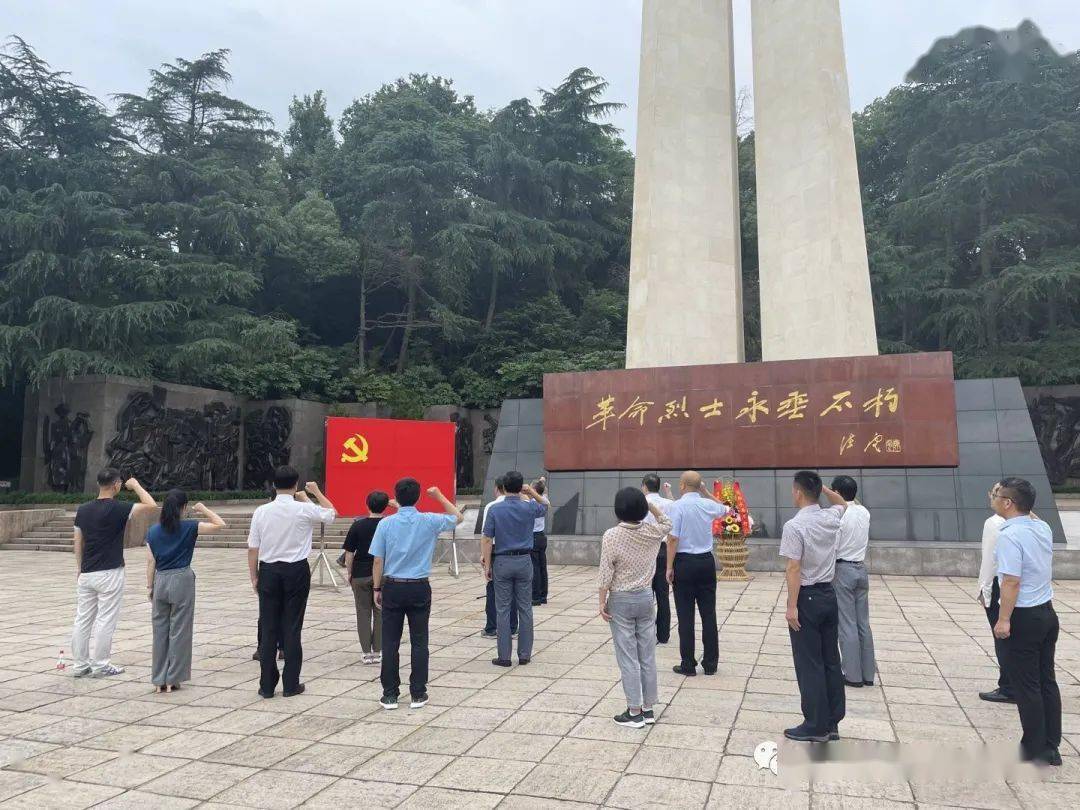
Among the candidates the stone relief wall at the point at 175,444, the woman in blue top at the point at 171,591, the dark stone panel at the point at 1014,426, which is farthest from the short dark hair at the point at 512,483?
the stone relief wall at the point at 175,444

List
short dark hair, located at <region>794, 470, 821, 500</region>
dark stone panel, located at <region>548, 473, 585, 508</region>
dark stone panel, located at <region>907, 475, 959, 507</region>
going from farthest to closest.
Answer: dark stone panel, located at <region>548, 473, 585, 508</region>, dark stone panel, located at <region>907, 475, 959, 507</region>, short dark hair, located at <region>794, 470, 821, 500</region>

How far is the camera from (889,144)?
3147cm

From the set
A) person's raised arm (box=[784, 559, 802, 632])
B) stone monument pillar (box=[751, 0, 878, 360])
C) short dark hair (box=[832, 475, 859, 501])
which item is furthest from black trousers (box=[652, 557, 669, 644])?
stone monument pillar (box=[751, 0, 878, 360])

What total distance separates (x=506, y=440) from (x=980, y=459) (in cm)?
782

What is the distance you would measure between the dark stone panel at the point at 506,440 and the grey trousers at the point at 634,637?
9.64 metres

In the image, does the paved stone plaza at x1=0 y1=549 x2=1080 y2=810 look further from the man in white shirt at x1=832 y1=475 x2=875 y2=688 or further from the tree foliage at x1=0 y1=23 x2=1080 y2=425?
the tree foliage at x1=0 y1=23 x2=1080 y2=425

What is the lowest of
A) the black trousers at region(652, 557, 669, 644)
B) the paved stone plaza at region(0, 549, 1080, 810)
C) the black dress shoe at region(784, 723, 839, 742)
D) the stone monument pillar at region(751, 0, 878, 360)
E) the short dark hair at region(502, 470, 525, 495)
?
the paved stone plaza at region(0, 549, 1080, 810)

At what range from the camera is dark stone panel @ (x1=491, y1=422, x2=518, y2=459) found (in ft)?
45.9

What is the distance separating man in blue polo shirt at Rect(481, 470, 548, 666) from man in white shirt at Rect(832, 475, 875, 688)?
2.24m

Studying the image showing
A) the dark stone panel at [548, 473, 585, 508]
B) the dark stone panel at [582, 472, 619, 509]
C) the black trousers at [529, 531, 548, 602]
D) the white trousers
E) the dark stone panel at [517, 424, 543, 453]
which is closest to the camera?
the white trousers

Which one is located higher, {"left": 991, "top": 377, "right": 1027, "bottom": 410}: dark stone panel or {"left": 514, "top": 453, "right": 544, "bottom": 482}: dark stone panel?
{"left": 991, "top": 377, "right": 1027, "bottom": 410}: dark stone panel

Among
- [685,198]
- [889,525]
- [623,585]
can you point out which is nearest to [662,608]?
[623,585]

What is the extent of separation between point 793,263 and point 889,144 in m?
21.0

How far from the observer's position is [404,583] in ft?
15.4
